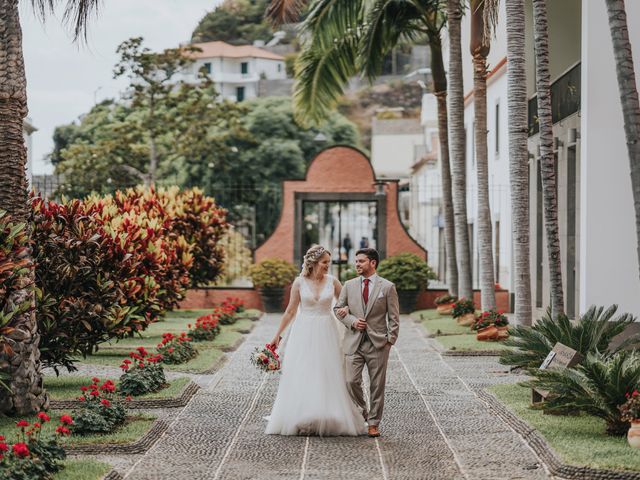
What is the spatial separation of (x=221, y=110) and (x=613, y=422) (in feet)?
122

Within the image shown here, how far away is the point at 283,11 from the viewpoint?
23.2 m

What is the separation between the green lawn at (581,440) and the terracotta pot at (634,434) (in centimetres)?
6

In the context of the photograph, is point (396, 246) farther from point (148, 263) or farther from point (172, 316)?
point (148, 263)

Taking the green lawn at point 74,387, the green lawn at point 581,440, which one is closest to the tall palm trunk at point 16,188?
the green lawn at point 74,387

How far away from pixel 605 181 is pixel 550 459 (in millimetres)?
8453

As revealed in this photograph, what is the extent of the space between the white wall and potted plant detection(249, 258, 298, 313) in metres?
14.0

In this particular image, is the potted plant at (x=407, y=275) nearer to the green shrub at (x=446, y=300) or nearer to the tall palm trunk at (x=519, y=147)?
the green shrub at (x=446, y=300)

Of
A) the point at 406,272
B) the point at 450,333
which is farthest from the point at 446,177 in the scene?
the point at 450,333

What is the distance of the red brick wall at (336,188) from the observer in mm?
32406

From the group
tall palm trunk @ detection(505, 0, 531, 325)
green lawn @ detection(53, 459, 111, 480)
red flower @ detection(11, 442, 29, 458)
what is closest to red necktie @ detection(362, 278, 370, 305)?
green lawn @ detection(53, 459, 111, 480)

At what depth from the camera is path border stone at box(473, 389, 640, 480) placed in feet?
28.9

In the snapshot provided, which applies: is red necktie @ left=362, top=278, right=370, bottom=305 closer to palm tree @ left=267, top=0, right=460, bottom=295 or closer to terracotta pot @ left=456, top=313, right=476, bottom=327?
terracotta pot @ left=456, top=313, right=476, bottom=327

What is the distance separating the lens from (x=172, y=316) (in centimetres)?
2834

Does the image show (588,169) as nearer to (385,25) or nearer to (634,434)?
(634,434)
